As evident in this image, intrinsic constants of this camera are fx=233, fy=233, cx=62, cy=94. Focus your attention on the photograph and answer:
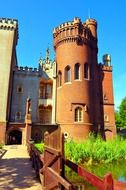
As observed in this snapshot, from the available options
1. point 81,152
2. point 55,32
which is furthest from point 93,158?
point 55,32

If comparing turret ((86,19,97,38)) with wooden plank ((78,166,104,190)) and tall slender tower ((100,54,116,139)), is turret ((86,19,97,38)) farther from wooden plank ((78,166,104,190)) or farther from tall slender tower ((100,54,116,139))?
wooden plank ((78,166,104,190))

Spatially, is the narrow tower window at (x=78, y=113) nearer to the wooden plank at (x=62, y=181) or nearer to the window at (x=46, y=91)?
the window at (x=46, y=91)

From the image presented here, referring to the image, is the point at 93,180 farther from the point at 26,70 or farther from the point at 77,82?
the point at 26,70

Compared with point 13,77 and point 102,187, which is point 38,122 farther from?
point 102,187

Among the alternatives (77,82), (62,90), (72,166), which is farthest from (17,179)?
(62,90)

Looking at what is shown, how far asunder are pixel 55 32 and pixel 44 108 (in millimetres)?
11096

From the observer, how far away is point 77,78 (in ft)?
101

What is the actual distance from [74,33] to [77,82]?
6842mm

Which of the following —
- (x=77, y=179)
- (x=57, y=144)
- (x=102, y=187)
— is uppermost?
(x=57, y=144)

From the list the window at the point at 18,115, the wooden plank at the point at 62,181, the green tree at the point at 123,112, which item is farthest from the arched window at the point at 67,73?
the wooden plank at the point at 62,181

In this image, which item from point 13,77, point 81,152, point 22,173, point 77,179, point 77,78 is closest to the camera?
point 22,173

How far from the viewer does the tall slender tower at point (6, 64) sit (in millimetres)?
28928

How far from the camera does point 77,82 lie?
3027 cm

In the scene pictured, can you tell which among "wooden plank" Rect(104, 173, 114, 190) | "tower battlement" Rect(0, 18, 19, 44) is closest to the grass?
"wooden plank" Rect(104, 173, 114, 190)
